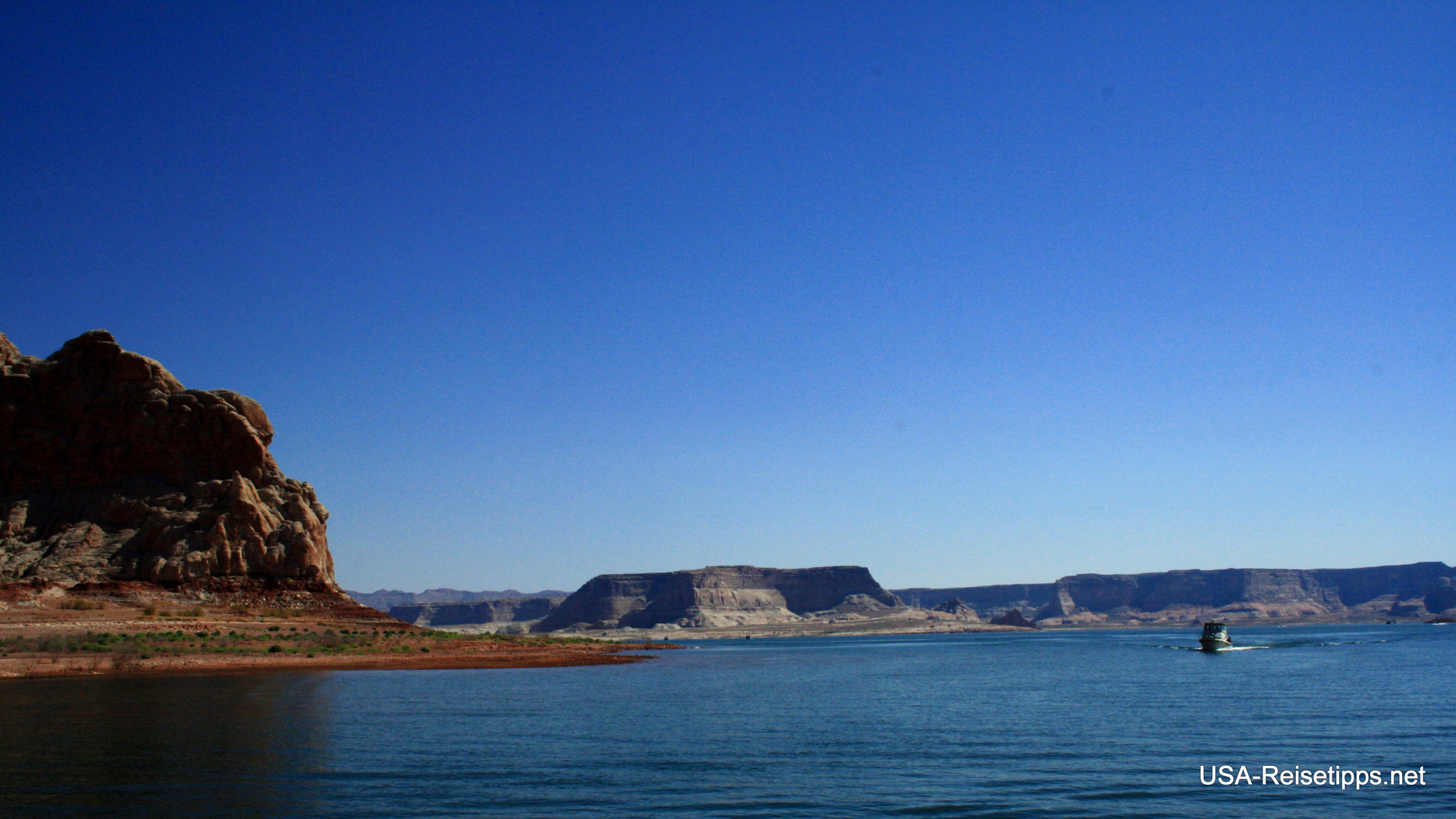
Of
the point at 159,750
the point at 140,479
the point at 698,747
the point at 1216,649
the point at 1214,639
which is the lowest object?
the point at 1216,649

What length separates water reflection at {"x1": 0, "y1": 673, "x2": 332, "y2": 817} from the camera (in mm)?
17859

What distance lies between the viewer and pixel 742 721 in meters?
32.3

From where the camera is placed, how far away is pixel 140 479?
6756cm

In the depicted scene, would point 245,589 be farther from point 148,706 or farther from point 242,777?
point 242,777

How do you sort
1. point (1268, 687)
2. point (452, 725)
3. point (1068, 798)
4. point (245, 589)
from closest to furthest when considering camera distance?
point (1068, 798) → point (452, 725) → point (1268, 687) → point (245, 589)

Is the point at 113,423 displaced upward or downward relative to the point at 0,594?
upward

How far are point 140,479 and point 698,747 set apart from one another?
5960cm

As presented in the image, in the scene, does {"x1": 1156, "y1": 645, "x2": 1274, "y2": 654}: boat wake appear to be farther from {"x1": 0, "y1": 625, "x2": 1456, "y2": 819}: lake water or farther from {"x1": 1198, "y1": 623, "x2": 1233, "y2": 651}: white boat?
{"x1": 0, "y1": 625, "x2": 1456, "y2": 819}: lake water

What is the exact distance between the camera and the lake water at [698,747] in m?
18.5

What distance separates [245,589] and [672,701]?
40.1 m

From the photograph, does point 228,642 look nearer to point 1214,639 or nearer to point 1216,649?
point 1216,649

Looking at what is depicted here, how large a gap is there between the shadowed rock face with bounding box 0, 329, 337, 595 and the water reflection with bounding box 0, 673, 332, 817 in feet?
88.3

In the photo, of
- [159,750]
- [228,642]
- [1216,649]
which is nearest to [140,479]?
[228,642]

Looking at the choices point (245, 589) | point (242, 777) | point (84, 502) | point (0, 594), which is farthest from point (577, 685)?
point (84, 502)
